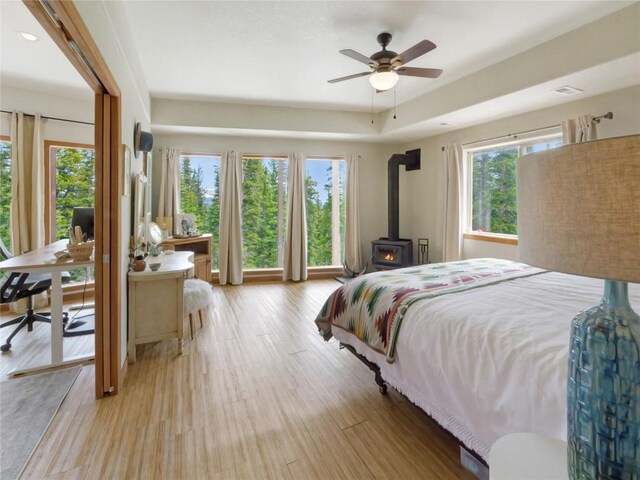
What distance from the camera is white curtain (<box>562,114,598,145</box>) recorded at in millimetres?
3102

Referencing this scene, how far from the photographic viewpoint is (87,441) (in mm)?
1654

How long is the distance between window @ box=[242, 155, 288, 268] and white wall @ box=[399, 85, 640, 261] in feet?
7.42

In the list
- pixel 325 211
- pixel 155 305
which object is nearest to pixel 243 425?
pixel 155 305

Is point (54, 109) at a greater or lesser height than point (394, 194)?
greater

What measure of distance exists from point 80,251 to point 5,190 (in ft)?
7.48

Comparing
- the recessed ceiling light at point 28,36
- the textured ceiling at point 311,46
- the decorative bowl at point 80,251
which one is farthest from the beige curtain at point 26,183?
the decorative bowl at point 80,251

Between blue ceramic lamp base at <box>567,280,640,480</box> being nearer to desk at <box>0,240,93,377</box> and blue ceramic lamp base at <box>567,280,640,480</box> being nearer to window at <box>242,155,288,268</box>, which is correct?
desk at <box>0,240,93,377</box>

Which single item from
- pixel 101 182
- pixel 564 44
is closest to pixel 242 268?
pixel 101 182

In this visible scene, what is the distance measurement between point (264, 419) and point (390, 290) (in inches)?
42.7

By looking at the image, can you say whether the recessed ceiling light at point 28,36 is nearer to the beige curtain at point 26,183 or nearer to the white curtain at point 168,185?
the beige curtain at point 26,183

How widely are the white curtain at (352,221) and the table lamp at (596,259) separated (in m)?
4.93

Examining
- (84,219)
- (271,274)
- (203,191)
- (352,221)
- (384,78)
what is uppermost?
(384,78)

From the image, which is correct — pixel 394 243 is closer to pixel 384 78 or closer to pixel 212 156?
pixel 384 78

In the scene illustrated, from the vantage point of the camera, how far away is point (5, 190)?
364 cm
